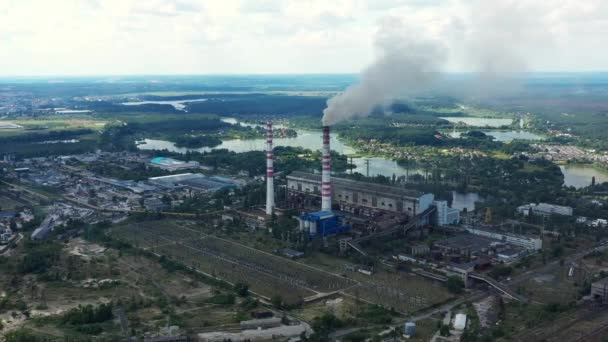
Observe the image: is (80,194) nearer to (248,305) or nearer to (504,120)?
(248,305)

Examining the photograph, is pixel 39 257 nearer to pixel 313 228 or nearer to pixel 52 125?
pixel 313 228

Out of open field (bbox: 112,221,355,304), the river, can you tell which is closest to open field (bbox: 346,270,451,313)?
open field (bbox: 112,221,355,304)

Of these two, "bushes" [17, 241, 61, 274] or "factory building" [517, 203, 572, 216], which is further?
"factory building" [517, 203, 572, 216]

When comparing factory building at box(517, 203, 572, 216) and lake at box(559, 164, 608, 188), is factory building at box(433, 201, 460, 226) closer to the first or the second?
factory building at box(517, 203, 572, 216)

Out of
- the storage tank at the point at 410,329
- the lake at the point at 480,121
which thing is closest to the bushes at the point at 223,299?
the storage tank at the point at 410,329

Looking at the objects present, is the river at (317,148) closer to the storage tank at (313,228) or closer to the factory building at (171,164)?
the factory building at (171,164)

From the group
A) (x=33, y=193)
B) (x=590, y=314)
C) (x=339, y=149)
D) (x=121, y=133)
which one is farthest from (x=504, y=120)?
(x=590, y=314)
